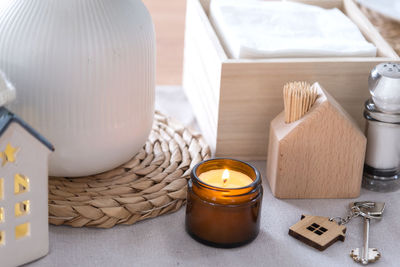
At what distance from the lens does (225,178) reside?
0.59 metres

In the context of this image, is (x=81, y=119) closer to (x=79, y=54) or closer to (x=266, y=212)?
(x=79, y=54)

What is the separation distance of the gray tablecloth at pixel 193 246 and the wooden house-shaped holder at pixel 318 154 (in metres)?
0.03

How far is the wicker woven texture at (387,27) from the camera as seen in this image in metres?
0.93

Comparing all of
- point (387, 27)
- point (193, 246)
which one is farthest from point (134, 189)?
point (387, 27)

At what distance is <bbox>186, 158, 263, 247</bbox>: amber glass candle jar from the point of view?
56 centimetres

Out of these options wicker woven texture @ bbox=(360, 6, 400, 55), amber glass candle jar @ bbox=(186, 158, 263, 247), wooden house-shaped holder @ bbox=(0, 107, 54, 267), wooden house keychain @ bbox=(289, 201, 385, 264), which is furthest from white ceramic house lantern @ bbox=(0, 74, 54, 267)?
wicker woven texture @ bbox=(360, 6, 400, 55)

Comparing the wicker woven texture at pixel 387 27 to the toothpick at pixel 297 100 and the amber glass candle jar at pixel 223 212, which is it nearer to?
the toothpick at pixel 297 100

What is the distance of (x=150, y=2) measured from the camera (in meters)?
1.33

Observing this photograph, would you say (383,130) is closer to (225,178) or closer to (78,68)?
(225,178)

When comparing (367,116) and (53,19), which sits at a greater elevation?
(53,19)

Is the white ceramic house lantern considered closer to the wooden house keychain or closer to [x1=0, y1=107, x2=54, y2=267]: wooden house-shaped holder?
[x1=0, y1=107, x2=54, y2=267]: wooden house-shaped holder

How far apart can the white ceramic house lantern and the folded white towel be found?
284mm

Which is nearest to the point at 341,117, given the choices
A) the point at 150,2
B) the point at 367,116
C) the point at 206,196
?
the point at 367,116

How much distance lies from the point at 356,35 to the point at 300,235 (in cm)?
30
